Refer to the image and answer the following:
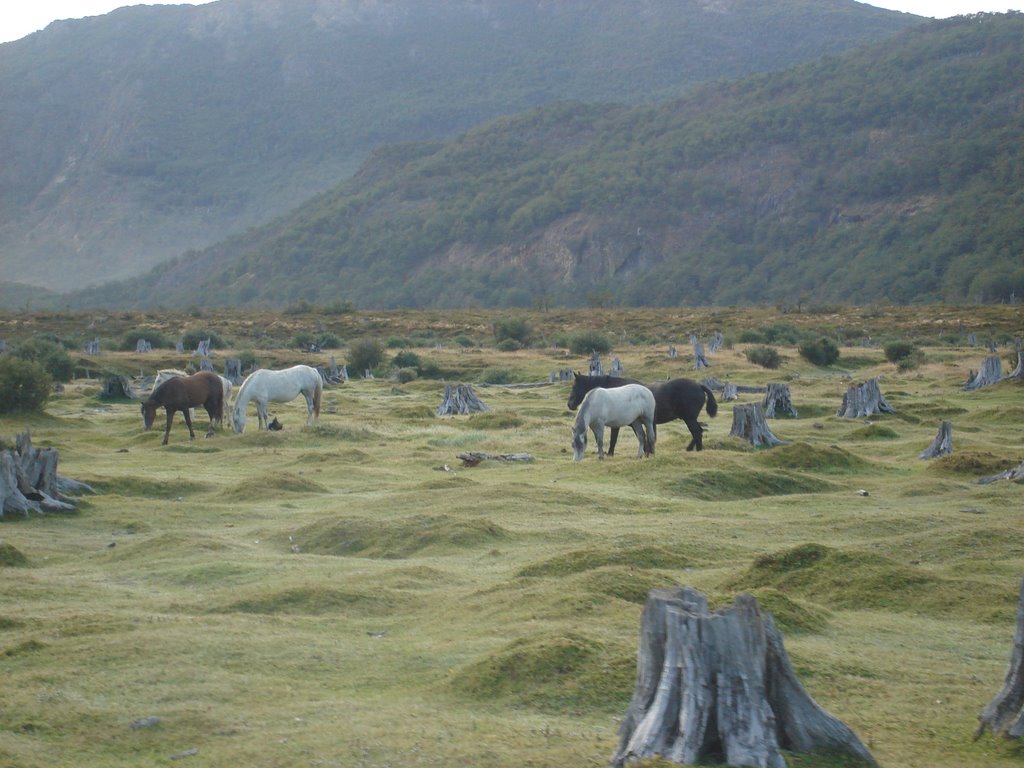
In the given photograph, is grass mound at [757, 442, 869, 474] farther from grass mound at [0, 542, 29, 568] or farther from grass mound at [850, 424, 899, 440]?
grass mound at [0, 542, 29, 568]

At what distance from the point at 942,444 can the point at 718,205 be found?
118585 millimetres

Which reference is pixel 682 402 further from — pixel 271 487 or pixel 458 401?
pixel 458 401

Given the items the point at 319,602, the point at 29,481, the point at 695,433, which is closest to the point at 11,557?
the point at 29,481

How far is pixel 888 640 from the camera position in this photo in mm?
10406

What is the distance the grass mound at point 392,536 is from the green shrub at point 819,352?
32.7 meters

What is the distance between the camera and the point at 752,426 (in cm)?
2356

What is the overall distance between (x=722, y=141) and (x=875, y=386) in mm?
118764

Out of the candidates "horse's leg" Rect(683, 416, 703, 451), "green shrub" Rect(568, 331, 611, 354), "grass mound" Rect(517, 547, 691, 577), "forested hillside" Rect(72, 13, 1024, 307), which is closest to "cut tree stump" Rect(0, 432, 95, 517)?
"grass mound" Rect(517, 547, 691, 577)

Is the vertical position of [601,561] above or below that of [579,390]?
below

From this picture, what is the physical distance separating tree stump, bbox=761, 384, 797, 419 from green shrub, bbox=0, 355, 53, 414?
1754cm

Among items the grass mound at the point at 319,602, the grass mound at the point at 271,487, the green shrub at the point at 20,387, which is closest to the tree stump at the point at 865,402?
the grass mound at the point at 271,487

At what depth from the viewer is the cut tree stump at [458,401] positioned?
31.9 m

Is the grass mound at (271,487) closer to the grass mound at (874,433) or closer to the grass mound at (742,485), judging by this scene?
the grass mound at (742,485)

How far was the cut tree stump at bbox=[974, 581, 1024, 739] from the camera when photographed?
7.26 m
